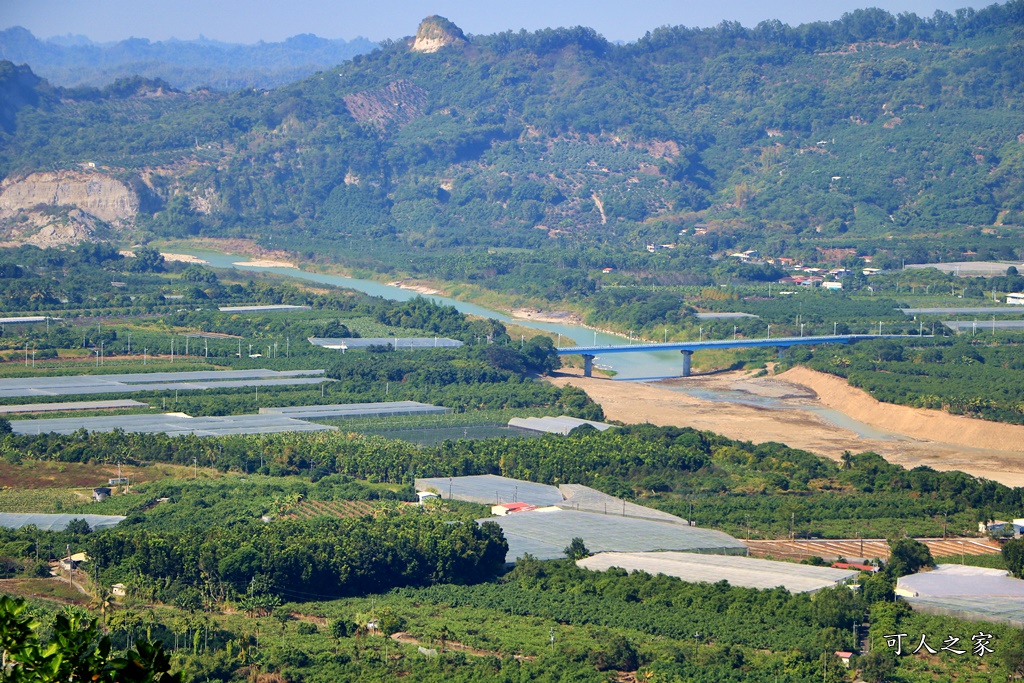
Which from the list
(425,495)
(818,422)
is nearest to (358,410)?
(425,495)

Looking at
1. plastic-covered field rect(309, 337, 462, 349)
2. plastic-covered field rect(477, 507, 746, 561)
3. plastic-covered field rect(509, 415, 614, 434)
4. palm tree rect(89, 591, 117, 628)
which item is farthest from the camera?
plastic-covered field rect(309, 337, 462, 349)

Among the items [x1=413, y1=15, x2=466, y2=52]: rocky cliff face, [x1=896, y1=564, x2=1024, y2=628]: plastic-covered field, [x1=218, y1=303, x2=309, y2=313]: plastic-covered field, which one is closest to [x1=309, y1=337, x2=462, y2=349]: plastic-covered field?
[x1=218, y1=303, x2=309, y2=313]: plastic-covered field

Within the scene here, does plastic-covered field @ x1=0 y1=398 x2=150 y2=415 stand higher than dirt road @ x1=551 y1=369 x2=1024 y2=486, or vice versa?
plastic-covered field @ x1=0 y1=398 x2=150 y2=415

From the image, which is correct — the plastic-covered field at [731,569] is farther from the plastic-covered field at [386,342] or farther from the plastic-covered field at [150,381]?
the plastic-covered field at [386,342]

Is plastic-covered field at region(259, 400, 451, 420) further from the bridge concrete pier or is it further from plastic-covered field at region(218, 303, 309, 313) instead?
plastic-covered field at region(218, 303, 309, 313)

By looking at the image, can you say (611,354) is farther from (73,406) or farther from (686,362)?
(73,406)

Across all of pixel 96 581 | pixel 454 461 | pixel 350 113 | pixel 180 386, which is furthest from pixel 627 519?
pixel 350 113

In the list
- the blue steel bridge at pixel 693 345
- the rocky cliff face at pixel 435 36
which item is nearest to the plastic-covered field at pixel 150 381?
the blue steel bridge at pixel 693 345

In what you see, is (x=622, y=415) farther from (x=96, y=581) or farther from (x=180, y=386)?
(x=96, y=581)
